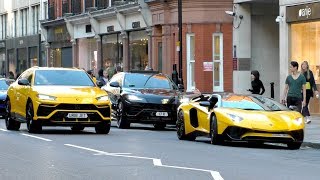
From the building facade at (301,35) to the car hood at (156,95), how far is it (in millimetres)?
6612

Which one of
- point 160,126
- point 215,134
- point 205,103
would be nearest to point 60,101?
point 205,103

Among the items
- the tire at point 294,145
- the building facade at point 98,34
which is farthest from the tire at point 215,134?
the building facade at point 98,34

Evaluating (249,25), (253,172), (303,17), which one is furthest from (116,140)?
(249,25)

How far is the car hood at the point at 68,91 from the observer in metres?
20.7

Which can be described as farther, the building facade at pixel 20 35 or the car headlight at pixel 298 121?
the building facade at pixel 20 35

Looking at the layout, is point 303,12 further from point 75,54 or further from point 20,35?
point 20,35

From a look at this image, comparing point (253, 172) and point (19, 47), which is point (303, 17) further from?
point (19, 47)

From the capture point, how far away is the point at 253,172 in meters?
13.0

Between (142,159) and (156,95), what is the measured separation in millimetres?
9763

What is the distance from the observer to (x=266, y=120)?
18.0 meters

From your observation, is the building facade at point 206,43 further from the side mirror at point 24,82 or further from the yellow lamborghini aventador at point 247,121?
the yellow lamborghini aventador at point 247,121

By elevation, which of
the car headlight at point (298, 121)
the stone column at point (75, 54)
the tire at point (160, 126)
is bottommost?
the tire at point (160, 126)

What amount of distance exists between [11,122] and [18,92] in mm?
1189

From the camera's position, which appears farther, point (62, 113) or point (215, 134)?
point (62, 113)
